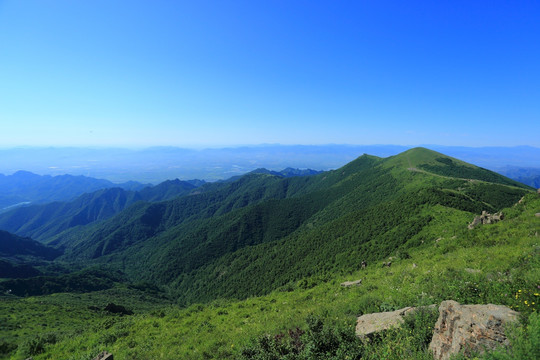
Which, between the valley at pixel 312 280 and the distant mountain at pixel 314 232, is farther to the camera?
the distant mountain at pixel 314 232

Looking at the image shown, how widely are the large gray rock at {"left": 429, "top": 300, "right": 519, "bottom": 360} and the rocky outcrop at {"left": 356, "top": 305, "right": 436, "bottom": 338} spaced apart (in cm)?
142

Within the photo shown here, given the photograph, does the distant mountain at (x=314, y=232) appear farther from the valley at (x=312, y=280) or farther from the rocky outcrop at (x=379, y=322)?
the rocky outcrop at (x=379, y=322)

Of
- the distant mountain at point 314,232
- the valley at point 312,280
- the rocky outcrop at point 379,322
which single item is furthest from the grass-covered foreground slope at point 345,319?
the distant mountain at point 314,232

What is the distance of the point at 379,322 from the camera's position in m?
8.29

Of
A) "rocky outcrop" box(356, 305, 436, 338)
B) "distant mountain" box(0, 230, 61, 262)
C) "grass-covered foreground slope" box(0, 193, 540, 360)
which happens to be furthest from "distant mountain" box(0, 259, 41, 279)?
"rocky outcrop" box(356, 305, 436, 338)

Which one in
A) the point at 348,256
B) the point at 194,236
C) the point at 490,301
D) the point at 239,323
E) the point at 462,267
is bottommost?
the point at 194,236

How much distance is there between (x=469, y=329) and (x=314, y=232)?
7544 cm

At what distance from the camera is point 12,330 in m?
→ 24.3

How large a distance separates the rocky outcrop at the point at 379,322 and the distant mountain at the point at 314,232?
25.5m

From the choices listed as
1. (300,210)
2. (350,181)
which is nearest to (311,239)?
(300,210)

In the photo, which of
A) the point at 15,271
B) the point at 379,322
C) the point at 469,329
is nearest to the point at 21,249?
the point at 15,271

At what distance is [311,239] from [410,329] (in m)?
69.2

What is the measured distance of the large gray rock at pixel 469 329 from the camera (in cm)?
530

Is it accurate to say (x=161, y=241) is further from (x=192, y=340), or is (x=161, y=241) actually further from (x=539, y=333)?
(x=539, y=333)
